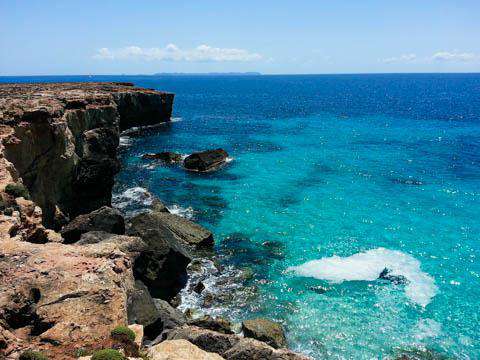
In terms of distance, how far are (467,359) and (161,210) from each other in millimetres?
29529

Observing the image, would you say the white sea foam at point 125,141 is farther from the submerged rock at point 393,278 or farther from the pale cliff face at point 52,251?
the submerged rock at point 393,278

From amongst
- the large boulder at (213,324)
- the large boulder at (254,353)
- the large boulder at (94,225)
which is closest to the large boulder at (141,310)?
the large boulder at (213,324)

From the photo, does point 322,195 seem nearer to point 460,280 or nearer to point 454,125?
point 460,280

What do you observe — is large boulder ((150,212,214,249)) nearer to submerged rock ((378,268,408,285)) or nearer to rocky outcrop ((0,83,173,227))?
rocky outcrop ((0,83,173,227))

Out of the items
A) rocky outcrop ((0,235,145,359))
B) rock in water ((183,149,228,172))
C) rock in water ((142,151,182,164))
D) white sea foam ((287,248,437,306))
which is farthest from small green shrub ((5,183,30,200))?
rock in water ((142,151,182,164))

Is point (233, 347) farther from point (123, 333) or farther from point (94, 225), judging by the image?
point (94, 225)

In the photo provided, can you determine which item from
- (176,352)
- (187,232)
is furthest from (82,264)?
(187,232)

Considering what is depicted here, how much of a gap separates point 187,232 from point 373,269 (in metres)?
17.2

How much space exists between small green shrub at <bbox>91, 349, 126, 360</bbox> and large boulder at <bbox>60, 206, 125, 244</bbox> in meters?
18.7

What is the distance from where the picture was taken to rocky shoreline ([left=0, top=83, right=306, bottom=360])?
14.9 m

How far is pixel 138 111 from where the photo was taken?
97750mm

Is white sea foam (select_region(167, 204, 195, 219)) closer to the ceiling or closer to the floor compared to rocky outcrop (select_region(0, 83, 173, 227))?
closer to the floor

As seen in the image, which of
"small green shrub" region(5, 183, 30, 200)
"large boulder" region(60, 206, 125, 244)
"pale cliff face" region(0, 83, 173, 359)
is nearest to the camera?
"pale cliff face" region(0, 83, 173, 359)

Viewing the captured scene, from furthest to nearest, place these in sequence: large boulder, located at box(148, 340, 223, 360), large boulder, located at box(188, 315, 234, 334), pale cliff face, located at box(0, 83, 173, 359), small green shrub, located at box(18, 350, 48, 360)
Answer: large boulder, located at box(188, 315, 234, 334), large boulder, located at box(148, 340, 223, 360), pale cliff face, located at box(0, 83, 173, 359), small green shrub, located at box(18, 350, 48, 360)
